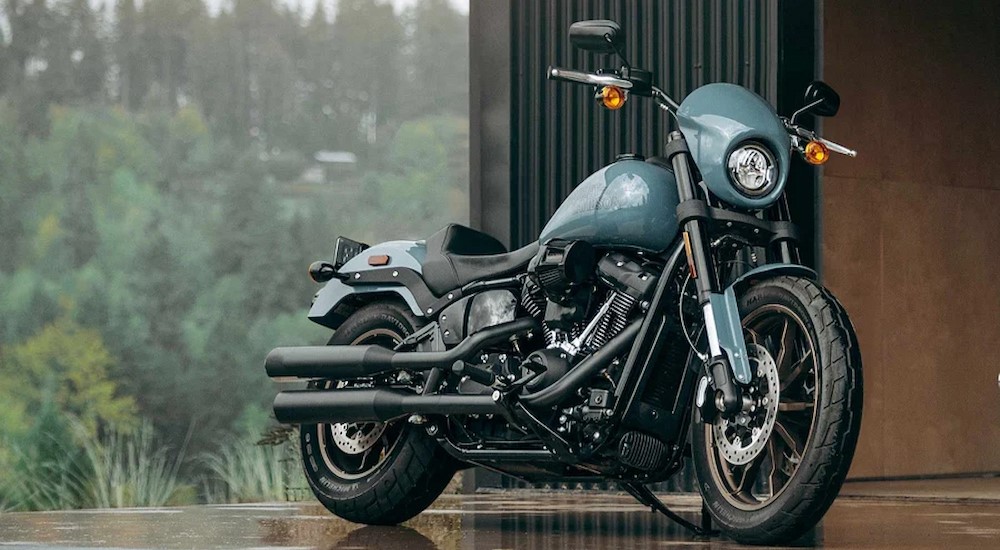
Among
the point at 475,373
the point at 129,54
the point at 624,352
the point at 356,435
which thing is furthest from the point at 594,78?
the point at 129,54

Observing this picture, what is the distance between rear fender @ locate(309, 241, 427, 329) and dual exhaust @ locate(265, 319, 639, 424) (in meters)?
0.27

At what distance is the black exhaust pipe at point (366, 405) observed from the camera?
4.57 m

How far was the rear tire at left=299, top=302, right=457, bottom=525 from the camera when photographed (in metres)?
4.91

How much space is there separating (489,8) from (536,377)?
3348 mm

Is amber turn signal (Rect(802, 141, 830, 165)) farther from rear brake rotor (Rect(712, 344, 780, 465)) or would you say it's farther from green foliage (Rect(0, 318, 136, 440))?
green foliage (Rect(0, 318, 136, 440))

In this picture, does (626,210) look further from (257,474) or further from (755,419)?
(257,474)

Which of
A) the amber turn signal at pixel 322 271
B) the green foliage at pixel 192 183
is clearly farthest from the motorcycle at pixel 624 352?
the green foliage at pixel 192 183

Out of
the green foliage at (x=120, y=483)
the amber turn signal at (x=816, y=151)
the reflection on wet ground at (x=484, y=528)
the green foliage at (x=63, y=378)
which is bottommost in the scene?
the green foliage at (x=63, y=378)

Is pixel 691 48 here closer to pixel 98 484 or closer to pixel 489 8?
pixel 489 8

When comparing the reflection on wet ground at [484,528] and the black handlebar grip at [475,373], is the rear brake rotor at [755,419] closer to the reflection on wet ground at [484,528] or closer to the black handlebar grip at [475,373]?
the reflection on wet ground at [484,528]

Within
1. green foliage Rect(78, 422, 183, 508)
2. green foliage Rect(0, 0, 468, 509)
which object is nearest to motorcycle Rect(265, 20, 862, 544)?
Answer: green foliage Rect(78, 422, 183, 508)

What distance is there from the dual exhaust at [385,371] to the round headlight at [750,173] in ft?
1.60

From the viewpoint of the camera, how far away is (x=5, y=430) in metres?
11.4

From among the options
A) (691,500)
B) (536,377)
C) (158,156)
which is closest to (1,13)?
(158,156)
